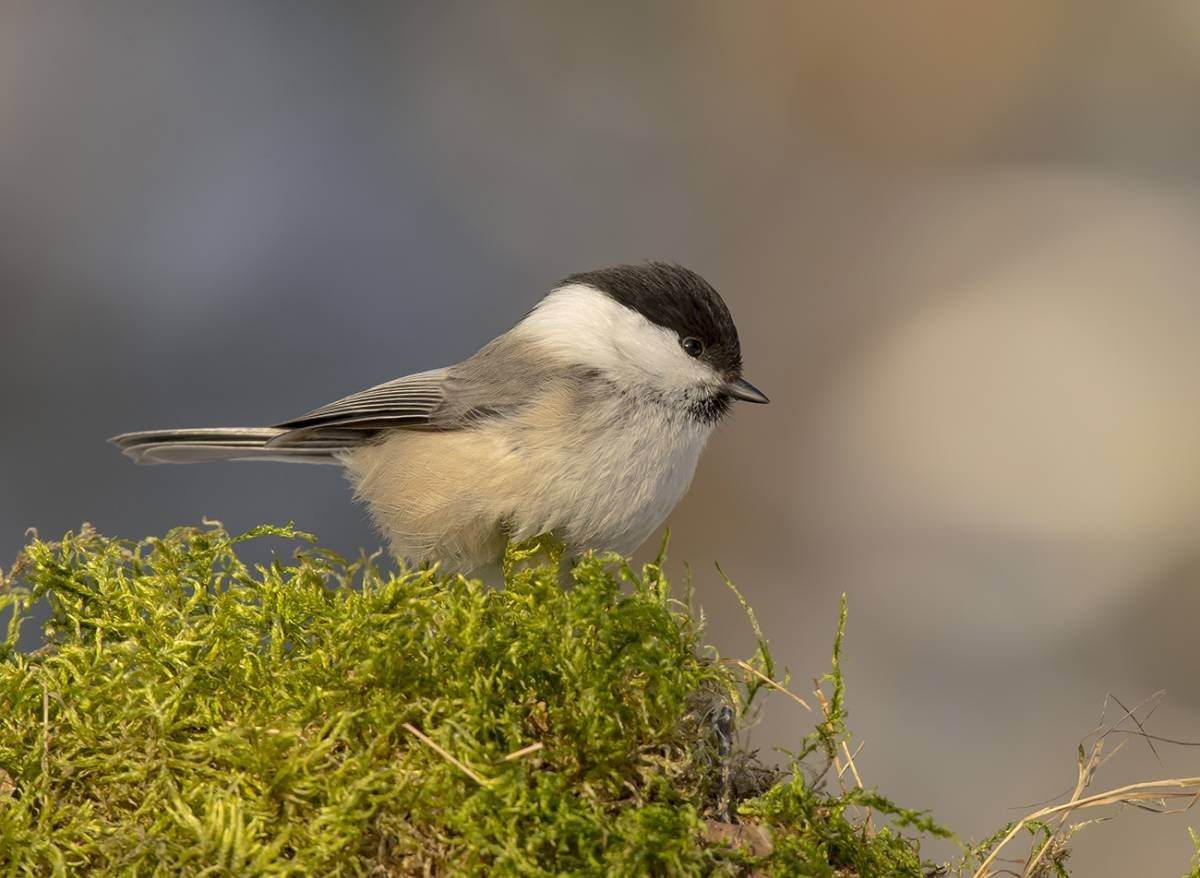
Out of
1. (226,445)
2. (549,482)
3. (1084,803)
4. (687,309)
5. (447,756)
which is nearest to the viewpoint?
(447,756)

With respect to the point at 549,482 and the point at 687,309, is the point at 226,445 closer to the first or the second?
the point at 549,482

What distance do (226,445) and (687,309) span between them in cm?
111

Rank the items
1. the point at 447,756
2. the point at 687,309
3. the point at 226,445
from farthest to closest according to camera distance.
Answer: the point at 226,445, the point at 687,309, the point at 447,756

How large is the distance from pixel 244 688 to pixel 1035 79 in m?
3.80

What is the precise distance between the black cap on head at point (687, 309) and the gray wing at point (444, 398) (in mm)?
243

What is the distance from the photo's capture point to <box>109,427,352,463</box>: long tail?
90.0 inches

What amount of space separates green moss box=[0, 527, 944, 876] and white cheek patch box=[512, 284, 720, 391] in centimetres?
85

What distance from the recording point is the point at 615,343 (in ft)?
6.79

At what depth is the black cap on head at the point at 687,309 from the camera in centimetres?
205

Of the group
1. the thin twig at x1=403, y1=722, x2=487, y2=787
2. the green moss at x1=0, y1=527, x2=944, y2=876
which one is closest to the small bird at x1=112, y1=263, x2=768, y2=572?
the green moss at x1=0, y1=527, x2=944, y2=876

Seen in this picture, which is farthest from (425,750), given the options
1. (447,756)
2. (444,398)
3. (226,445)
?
(226,445)

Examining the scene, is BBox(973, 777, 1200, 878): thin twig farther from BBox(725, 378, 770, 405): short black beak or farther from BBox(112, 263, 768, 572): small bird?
BBox(725, 378, 770, 405): short black beak

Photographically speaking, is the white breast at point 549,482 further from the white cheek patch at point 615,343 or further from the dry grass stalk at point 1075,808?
the dry grass stalk at point 1075,808

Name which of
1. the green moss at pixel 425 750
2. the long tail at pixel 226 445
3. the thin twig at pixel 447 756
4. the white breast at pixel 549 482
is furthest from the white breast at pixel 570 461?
the thin twig at pixel 447 756
